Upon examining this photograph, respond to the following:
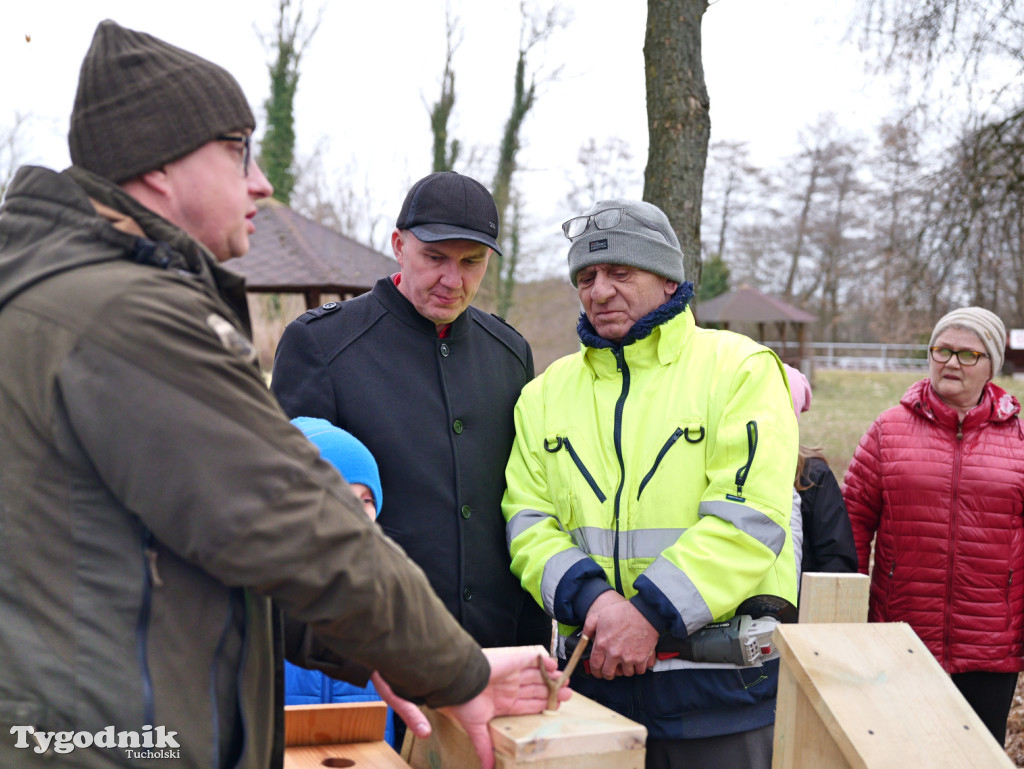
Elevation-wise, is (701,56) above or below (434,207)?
above

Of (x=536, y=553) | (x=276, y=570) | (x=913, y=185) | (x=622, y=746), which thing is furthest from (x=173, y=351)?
(x=913, y=185)

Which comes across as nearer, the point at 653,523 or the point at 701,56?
the point at 653,523

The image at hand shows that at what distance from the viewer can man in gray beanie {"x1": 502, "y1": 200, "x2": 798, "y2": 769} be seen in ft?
7.59

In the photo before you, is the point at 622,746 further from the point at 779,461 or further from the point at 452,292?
the point at 452,292

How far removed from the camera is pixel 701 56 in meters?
4.84

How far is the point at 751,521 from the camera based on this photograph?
231 cm

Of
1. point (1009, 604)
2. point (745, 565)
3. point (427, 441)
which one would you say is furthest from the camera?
point (1009, 604)

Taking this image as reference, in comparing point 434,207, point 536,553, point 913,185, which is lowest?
point 536,553

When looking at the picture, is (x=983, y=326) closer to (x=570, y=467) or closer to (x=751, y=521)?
(x=751, y=521)

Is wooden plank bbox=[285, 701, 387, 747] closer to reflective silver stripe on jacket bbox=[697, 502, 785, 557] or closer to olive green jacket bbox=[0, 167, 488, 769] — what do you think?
olive green jacket bbox=[0, 167, 488, 769]

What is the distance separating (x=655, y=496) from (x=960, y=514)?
1.78m

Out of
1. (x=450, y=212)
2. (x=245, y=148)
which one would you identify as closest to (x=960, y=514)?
(x=450, y=212)

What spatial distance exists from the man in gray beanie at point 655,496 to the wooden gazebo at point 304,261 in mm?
13089

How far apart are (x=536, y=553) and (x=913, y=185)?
314 inches
